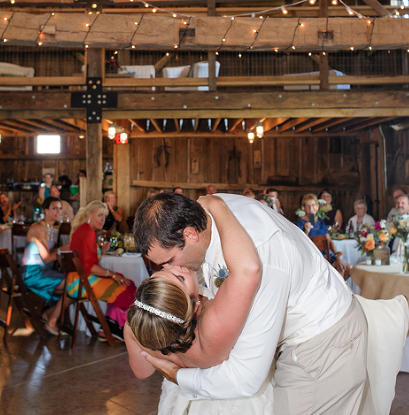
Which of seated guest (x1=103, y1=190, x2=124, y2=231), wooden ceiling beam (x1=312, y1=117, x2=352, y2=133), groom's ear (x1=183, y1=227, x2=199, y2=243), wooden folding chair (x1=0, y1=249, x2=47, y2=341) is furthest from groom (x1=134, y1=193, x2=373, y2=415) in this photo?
wooden ceiling beam (x1=312, y1=117, x2=352, y2=133)

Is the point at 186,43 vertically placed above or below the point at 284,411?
above

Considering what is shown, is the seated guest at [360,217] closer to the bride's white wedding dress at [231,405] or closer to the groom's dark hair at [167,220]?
the bride's white wedding dress at [231,405]

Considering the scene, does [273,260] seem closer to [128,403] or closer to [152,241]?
[152,241]

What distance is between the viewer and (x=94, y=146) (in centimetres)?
710

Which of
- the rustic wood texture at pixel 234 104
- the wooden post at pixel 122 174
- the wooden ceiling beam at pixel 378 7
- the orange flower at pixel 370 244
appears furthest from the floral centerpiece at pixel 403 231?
the wooden post at pixel 122 174

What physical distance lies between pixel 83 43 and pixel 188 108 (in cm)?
192

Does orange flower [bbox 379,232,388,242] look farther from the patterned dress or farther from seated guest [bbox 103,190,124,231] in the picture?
seated guest [bbox 103,190,124,231]

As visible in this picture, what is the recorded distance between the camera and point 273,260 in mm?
1307

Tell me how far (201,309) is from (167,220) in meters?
0.45

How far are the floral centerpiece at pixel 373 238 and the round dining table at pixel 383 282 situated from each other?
0.60ft

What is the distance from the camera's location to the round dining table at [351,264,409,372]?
11.6 feet

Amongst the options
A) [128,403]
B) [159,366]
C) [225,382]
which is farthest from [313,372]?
[128,403]

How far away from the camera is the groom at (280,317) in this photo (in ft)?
4.26

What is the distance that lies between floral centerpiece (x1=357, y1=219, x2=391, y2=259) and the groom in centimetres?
269
